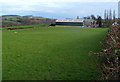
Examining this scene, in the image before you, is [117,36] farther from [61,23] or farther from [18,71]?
[61,23]

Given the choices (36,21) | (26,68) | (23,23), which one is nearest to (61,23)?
(36,21)

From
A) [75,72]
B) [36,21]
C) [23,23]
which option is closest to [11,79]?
[75,72]

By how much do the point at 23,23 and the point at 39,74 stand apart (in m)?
32.9

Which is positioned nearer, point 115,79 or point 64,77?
point 115,79

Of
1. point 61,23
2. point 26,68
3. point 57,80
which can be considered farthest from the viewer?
point 61,23

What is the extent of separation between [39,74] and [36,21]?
38.6m

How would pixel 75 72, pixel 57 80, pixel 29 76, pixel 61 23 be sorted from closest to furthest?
pixel 57 80 → pixel 29 76 → pixel 75 72 → pixel 61 23

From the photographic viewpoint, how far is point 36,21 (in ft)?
139

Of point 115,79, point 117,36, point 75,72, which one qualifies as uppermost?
point 117,36

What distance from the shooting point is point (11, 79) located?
4094 millimetres

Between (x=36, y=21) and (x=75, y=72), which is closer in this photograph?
(x=75, y=72)

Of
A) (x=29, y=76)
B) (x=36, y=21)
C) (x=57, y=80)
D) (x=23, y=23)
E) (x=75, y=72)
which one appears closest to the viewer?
(x=57, y=80)

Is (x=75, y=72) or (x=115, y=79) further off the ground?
(x=115, y=79)

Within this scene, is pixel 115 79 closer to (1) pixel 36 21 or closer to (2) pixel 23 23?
(2) pixel 23 23
